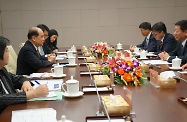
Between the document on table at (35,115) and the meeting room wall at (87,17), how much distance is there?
20.3 ft

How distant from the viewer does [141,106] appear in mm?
1601

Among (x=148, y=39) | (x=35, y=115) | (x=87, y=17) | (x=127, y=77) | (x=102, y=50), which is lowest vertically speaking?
(x=35, y=115)

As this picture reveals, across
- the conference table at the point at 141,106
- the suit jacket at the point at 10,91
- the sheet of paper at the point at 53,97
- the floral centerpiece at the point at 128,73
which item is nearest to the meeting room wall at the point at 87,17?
the suit jacket at the point at 10,91

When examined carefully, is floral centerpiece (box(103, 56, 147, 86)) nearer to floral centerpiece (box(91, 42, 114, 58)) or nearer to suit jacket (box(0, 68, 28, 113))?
suit jacket (box(0, 68, 28, 113))

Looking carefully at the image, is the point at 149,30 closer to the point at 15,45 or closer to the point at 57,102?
the point at 15,45

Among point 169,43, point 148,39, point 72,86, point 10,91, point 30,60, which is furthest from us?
point 148,39

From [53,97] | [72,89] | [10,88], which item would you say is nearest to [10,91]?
[10,88]

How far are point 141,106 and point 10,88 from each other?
115 cm

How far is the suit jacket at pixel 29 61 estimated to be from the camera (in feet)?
11.2

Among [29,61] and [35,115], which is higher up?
[29,61]

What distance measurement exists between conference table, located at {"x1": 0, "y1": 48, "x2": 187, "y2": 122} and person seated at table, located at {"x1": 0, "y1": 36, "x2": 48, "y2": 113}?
0.18ft

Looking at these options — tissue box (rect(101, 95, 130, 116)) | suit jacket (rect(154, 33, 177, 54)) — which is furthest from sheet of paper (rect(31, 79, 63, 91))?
suit jacket (rect(154, 33, 177, 54))

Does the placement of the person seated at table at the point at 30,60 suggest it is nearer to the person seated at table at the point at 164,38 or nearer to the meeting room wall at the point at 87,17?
the person seated at table at the point at 164,38

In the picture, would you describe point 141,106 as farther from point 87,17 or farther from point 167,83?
point 87,17
